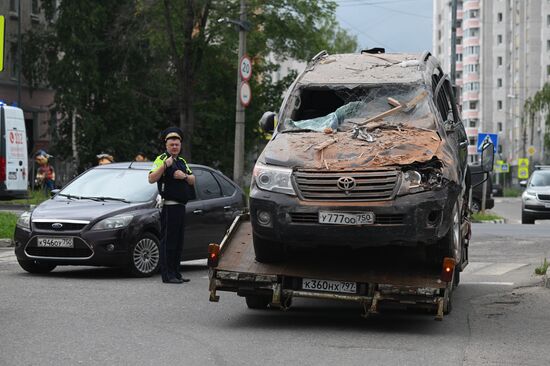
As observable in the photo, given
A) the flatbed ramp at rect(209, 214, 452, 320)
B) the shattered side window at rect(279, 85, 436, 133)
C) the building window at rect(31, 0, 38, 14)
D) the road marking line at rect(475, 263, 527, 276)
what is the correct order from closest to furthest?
1. the flatbed ramp at rect(209, 214, 452, 320)
2. the shattered side window at rect(279, 85, 436, 133)
3. the road marking line at rect(475, 263, 527, 276)
4. the building window at rect(31, 0, 38, 14)

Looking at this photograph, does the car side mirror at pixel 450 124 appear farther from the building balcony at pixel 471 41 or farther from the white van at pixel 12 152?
the building balcony at pixel 471 41

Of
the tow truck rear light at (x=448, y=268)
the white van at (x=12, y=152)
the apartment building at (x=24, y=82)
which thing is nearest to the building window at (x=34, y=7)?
the apartment building at (x=24, y=82)

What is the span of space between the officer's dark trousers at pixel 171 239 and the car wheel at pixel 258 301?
2741 mm

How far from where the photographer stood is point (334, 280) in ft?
36.6

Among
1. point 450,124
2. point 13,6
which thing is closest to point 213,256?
point 450,124

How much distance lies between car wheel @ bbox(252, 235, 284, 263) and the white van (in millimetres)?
22687

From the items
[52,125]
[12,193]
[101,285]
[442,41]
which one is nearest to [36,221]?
[101,285]

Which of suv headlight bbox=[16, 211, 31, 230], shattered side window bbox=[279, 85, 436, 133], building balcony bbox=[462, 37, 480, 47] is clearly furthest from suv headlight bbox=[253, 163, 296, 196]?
building balcony bbox=[462, 37, 480, 47]

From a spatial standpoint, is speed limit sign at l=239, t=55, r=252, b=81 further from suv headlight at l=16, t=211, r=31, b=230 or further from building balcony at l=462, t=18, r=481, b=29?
building balcony at l=462, t=18, r=481, b=29

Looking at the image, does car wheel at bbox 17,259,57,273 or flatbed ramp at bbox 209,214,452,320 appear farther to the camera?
car wheel at bbox 17,259,57,273

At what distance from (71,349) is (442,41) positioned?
180010 mm

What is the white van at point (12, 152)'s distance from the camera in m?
33.4

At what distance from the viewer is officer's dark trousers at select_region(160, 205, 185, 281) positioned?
593 inches

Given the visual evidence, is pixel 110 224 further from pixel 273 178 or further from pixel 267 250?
pixel 273 178
